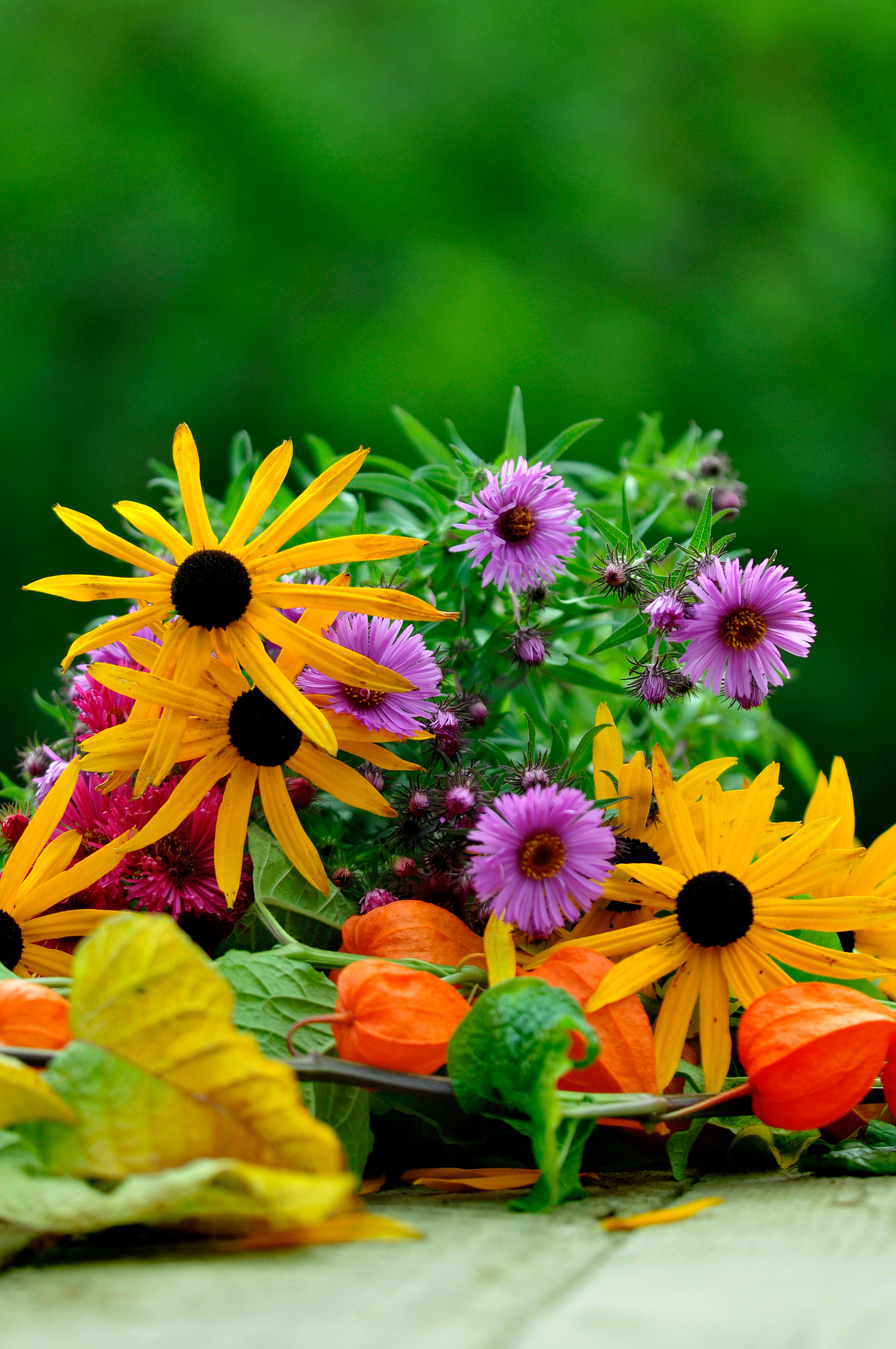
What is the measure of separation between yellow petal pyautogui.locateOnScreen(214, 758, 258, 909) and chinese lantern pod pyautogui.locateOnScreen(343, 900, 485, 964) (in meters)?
0.05

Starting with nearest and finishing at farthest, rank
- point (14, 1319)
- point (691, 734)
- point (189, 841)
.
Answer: point (14, 1319) < point (189, 841) < point (691, 734)

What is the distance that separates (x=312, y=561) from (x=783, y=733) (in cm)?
47

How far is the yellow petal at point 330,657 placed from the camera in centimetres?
43

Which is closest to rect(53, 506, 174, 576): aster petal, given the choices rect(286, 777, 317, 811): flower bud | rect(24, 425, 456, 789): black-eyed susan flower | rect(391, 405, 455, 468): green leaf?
rect(24, 425, 456, 789): black-eyed susan flower

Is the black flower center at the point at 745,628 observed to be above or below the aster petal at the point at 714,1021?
above

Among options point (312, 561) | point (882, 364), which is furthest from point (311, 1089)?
point (882, 364)

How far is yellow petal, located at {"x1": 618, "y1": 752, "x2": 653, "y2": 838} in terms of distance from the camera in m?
0.45

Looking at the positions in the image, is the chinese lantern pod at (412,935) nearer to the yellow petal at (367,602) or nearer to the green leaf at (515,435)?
the yellow petal at (367,602)

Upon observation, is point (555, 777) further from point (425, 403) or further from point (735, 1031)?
point (425, 403)

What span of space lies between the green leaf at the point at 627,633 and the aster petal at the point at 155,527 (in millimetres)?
175

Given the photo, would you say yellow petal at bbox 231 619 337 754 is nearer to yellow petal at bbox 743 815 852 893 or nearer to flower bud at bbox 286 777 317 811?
flower bud at bbox 286 777 317 811

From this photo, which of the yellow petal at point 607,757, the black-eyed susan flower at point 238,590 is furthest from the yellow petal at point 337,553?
the yellow petal at point 607,757

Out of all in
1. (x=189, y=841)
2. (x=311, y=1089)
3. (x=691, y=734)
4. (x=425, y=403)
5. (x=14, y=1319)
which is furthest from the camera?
(x=425, y=403)

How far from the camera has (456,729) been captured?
48 centimetres
